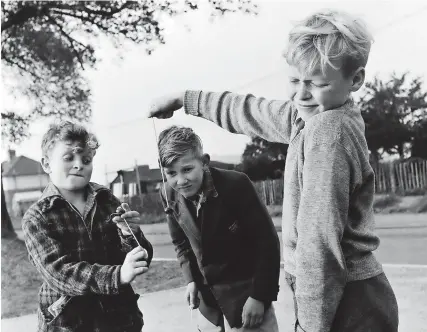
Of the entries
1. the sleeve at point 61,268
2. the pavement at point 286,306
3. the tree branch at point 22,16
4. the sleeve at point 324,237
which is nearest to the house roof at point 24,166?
the tree branch at point 22,16

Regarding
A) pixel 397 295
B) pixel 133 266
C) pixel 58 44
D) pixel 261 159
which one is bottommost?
pixel 397 295

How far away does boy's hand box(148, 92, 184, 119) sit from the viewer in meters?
1.44

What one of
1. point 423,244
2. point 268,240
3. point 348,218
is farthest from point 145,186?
point 423,244

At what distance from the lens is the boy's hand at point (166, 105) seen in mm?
1438

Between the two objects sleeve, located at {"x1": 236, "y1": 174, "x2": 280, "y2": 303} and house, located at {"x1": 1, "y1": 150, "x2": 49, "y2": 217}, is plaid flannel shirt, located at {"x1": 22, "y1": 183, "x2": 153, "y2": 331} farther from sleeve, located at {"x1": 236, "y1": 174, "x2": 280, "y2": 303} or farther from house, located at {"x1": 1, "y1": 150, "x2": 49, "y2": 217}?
house, located at {"x1": 1, "y1": 150, "x2": 49, "y2": 217}

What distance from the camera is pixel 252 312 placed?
1419mm

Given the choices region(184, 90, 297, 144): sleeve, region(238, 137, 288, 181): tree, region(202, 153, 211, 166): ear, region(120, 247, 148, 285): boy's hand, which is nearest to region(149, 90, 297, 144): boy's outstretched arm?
region(184, 90, 297, 144): sleeve

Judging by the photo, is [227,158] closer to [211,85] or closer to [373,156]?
[211,85]

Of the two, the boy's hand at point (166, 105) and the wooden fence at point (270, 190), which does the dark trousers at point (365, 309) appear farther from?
the wooden fence at point (270, 190)

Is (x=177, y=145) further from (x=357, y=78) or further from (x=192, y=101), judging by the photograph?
(x=357, y=78)

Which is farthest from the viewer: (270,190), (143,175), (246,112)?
(270,190)

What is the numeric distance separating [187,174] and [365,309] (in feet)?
1.79

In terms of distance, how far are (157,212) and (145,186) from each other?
208 mm

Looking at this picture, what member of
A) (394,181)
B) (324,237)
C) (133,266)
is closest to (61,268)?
A: (133,266)
